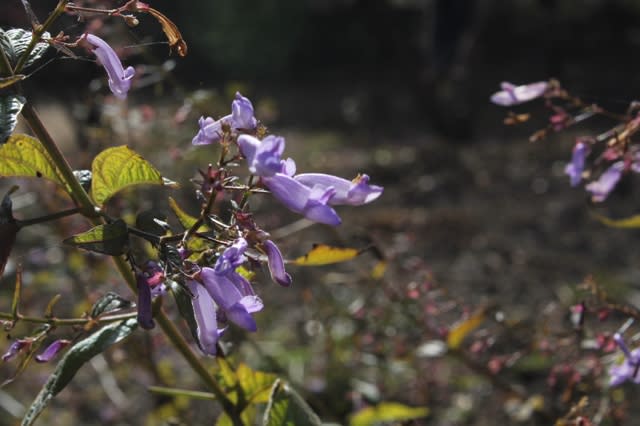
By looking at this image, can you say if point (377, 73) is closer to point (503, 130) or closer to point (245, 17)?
point (245, 17)

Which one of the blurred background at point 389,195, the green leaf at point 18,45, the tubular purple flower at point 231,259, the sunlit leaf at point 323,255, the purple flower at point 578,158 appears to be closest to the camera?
the tubular purple flower at point 231,259

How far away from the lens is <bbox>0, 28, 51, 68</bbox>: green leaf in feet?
A: 2.94

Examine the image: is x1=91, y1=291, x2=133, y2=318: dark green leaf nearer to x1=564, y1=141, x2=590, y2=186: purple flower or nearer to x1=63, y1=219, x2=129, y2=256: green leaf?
x1=63, y1=219, x2=129, y2=256: green leaf

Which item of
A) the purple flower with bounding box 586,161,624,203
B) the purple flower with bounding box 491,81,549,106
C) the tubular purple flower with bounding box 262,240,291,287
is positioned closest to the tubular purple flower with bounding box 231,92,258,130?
the tubular purple flower with bounding box 262,240,291,287

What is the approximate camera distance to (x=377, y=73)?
1038cm

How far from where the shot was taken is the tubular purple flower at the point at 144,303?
0.85m

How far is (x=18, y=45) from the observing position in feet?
3.01

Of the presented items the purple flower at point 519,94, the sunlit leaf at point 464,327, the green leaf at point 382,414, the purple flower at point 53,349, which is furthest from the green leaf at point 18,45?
the green leaf at point 382,414

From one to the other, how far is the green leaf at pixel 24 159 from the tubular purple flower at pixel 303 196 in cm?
A: 28

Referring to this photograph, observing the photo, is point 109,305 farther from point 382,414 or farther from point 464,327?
point 382,414

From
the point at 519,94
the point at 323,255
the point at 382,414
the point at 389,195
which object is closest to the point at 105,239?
the point at 323,255

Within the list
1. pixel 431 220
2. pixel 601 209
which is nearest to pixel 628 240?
pixel 601 209

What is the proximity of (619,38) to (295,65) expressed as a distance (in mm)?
4275

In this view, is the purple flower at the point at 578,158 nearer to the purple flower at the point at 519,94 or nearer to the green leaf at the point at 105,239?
the purple flower at the point at 519,94
